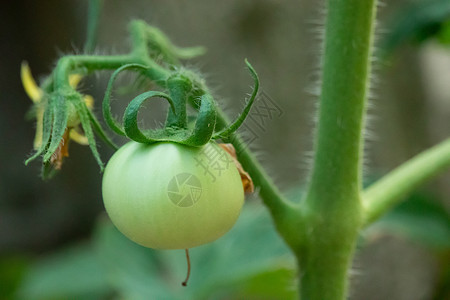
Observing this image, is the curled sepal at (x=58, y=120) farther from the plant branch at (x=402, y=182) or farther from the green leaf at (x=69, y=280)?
the green leaf at (x=69, y=280)

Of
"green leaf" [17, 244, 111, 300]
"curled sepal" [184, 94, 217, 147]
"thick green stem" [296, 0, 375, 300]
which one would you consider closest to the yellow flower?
"curled sepal" [184, 94, 217, 147]

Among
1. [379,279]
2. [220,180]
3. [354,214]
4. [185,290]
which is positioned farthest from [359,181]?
[379,279]

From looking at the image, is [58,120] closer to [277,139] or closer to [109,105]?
[109,105]

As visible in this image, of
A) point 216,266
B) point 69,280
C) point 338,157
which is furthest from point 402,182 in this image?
point 69,280

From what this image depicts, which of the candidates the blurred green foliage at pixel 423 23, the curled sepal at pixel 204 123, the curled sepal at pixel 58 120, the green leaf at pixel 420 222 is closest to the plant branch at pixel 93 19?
the curled sepal at pixel 58 120

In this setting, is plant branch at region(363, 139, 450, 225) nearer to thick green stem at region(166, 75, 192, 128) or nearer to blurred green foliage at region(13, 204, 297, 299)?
thick green stem at region(166, 75, 192, 128)
